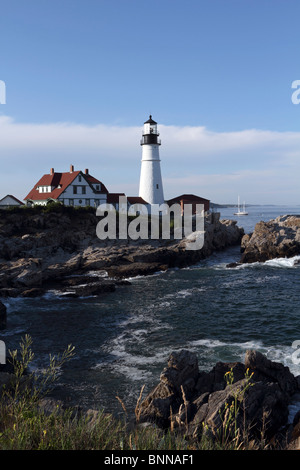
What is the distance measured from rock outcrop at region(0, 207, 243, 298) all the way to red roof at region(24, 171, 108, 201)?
9.40 meters

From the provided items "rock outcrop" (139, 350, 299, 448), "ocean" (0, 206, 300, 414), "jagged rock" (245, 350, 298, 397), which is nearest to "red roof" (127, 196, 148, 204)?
"ocean" (0, 206, 300, 414)

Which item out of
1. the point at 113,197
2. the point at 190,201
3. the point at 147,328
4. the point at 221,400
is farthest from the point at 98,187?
the point at 221,400

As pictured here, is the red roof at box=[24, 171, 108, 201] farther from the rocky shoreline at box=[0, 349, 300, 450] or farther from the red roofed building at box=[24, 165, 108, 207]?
the rocky shoreline at box=[0, 349, 300, 450]

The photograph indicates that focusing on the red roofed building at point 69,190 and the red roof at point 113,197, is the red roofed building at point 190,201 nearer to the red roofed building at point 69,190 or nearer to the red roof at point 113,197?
the red roof at point 113,197

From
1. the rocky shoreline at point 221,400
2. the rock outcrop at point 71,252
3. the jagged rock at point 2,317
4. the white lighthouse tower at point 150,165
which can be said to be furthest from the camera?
the white lighthouse tower at point 150,165

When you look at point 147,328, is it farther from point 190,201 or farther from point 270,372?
point 190,201

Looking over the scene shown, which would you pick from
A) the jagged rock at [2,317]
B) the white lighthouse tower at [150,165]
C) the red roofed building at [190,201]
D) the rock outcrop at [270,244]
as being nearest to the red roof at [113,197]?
the white lighthouse tower at [150,165]

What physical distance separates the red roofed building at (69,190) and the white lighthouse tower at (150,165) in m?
8.08

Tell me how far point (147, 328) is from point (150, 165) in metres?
48.1

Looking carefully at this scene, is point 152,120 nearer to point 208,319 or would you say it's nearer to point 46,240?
point 46,240

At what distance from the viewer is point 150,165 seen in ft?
221

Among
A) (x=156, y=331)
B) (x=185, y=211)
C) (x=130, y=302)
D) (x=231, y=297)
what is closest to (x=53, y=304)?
(x=130, y=302)

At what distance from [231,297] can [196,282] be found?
277 inches

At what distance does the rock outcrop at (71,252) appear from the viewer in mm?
38062
